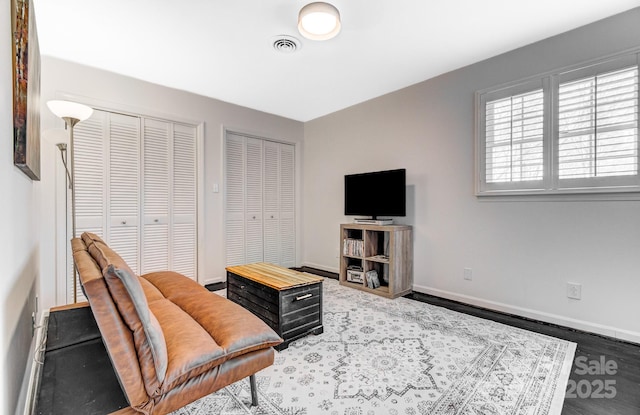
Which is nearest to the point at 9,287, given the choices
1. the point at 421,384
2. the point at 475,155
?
the point at 421,384

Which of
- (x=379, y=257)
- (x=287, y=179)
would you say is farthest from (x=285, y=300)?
(x=287, y=179)

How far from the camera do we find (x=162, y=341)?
1.15 m

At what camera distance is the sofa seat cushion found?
139cm

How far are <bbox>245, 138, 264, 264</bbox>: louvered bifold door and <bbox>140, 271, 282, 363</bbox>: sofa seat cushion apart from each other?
7.40 ft

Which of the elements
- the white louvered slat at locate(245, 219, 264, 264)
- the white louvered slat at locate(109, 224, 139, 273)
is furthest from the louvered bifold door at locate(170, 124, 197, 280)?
the white louvered slat at locate(245, 219, 264, 264)

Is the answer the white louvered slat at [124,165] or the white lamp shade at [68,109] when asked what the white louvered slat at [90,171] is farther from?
the white lamp shade at [68,109]

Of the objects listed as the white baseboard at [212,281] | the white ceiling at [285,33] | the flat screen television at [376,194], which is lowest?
the white baseboard at [212,281]

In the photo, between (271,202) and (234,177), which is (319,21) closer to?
(234,177)

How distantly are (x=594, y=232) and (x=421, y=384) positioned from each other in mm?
1936

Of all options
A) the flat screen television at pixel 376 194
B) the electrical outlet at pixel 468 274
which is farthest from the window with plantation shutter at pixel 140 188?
the electrical outlet at pixel 468 274

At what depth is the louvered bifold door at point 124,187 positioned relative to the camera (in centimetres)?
323

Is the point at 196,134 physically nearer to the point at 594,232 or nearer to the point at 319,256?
the point at 319,256

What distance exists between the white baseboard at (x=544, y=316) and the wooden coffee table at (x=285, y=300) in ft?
5.37

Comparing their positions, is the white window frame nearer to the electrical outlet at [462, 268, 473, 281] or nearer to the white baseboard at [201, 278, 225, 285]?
the electrical outlet at [462, 268, 473, 281]
